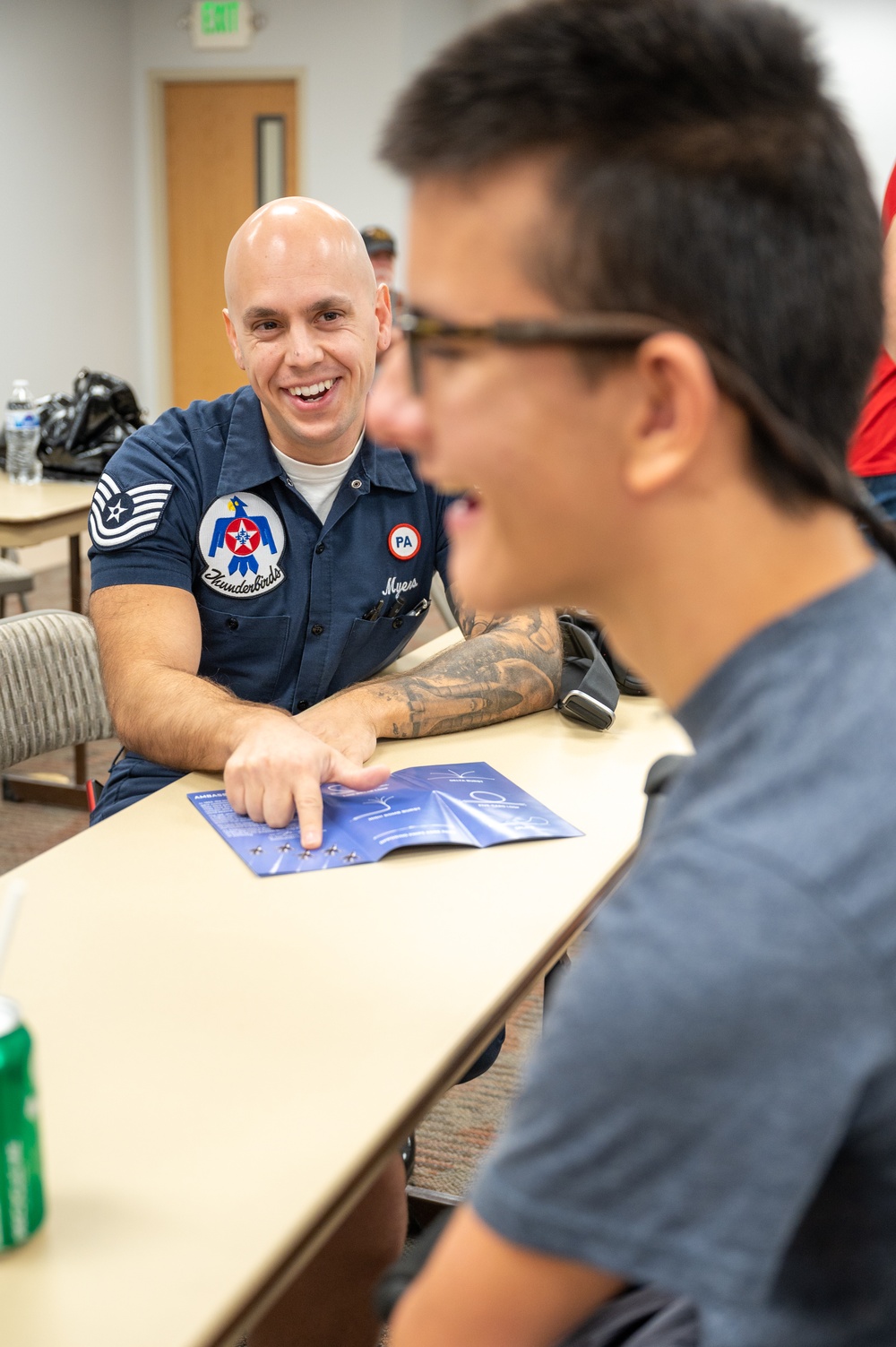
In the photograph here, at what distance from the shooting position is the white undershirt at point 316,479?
6.05 feet

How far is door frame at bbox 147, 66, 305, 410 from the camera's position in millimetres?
7336

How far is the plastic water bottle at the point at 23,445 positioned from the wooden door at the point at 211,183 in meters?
4.23

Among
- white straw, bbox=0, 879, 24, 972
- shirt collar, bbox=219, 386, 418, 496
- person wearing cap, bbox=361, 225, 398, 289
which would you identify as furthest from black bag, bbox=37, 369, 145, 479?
white straw, bbox=0, 879, 24, 972

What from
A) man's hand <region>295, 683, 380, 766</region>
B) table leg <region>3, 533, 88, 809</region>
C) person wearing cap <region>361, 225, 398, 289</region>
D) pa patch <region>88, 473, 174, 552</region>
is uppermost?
person wearing cap <region>361, 225, 398, 289</region>

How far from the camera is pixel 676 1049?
49 centimetres

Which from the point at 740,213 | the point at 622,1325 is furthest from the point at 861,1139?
the point at 740,213

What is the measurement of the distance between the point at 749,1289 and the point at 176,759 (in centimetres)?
111

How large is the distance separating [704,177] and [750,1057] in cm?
39

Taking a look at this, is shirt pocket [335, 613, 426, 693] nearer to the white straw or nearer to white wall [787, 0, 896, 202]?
the white straw

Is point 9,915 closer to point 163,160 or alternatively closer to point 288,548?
point 288,548

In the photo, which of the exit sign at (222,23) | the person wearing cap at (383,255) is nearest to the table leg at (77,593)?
the person wearing cap at (383,255)

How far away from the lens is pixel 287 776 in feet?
4.30

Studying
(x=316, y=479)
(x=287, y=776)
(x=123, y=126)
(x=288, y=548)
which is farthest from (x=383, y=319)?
(x=123, y=126)

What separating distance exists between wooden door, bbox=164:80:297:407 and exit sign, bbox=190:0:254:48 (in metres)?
0.23
